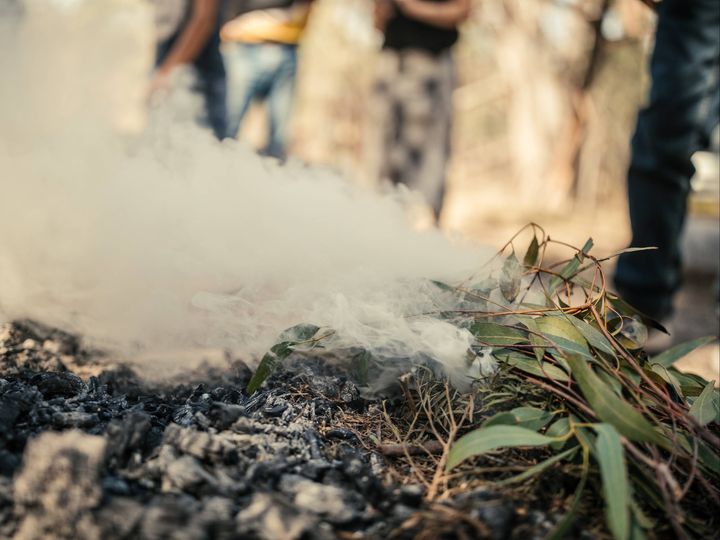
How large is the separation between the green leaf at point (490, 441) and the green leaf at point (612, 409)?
0.35ft

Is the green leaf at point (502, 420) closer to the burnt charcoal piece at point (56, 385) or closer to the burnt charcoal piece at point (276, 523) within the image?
the burnt charcoal piece at point (276, 523)

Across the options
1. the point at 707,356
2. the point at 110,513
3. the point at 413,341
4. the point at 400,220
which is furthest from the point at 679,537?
the point at 707,356

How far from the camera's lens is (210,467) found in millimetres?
991

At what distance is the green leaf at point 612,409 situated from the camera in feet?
3.28

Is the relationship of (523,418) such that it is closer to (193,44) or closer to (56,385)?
(56,385)

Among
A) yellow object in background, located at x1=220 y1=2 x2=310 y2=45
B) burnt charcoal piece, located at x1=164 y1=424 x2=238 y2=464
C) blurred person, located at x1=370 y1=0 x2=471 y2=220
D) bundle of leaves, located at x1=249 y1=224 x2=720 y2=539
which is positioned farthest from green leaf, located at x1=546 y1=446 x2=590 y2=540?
yellow object in background, located at x1=220 y1=2 x2=310 y2=45

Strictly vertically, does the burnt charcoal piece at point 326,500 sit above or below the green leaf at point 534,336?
below

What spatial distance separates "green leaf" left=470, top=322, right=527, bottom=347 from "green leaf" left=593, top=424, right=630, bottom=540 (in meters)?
0.32

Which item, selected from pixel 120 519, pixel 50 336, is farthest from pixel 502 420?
pixel 50 336

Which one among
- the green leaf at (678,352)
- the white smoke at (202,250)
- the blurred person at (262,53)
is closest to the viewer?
the white smoke at (202,250)

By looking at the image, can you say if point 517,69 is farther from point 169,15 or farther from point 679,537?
point 679,537

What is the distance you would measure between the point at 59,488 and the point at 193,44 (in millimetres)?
3371

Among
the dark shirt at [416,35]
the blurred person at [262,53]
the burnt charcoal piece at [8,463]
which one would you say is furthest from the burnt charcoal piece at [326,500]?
the blurred person at [262,53]

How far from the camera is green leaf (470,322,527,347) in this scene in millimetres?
1284
